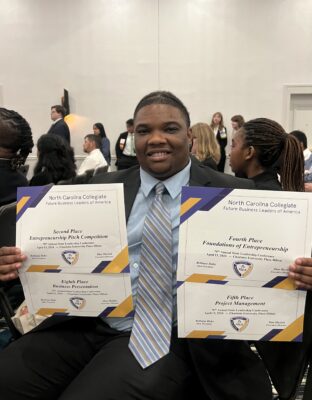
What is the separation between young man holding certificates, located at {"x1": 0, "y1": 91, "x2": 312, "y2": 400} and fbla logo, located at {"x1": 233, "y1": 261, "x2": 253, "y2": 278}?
0.15m

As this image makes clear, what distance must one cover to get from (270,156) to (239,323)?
1.28 meters

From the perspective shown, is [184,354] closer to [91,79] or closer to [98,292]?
[98,292]

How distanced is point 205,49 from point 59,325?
784cm

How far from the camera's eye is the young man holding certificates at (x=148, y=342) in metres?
1.20

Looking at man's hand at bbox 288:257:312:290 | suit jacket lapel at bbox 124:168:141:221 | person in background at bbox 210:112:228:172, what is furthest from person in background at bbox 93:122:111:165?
man's hand at bbox 288:257:312:290

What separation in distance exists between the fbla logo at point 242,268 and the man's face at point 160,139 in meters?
0.49

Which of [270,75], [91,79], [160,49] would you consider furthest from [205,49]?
[91,79]

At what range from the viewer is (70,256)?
1.26 meters

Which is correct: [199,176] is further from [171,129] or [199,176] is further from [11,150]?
[11,150]

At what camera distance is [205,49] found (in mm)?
8164

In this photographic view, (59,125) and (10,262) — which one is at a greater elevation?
(59,125)

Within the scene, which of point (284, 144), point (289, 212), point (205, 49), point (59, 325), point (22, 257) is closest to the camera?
point (289, 212)

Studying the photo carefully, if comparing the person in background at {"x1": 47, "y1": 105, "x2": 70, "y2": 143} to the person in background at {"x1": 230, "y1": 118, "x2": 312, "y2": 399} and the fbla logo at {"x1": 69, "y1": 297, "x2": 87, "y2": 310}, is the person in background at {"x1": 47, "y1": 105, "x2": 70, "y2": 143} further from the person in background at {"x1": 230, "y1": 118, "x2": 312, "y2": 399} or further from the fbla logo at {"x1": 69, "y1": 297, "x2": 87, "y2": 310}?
the fbla logo at {"x1": 69, "y1": 297, "x2": 87, "y2": 310}

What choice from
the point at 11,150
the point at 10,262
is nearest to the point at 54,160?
the point at 11,150
